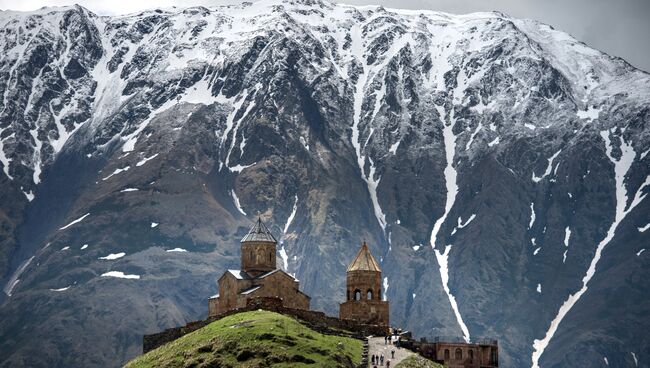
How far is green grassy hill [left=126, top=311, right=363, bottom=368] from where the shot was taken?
5620 inches

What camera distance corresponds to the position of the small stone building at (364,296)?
591ft

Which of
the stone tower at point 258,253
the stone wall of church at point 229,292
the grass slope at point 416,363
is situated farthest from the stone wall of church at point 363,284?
the grass slope at point 416,363

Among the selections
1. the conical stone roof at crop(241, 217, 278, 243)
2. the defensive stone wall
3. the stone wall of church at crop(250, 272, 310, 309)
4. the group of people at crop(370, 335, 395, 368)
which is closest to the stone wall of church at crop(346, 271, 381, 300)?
the stone wall of church at crop(250, 272, 310, 309)

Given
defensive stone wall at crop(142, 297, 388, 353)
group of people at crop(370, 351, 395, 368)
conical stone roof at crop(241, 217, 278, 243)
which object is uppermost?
conical stone roof at crop(241, 217, 278, 243)

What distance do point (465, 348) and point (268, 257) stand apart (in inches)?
1242

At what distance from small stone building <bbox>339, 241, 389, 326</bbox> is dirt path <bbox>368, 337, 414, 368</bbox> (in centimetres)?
1659

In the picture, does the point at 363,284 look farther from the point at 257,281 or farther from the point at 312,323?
the point at 312,323

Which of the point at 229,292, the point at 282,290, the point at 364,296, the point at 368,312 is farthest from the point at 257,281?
the point at 368,312

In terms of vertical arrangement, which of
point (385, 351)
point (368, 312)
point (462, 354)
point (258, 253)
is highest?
point (258, 253)

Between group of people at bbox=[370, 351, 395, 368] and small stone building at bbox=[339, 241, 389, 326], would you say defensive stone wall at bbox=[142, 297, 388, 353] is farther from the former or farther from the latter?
group of people at bbox=[370, 351, 395, 368]

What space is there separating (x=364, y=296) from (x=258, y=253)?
15.4 meters

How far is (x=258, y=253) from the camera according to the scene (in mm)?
187125

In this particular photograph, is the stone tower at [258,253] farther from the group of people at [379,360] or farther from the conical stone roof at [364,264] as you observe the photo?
the group of people at [379,360]

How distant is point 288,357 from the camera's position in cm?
14238
